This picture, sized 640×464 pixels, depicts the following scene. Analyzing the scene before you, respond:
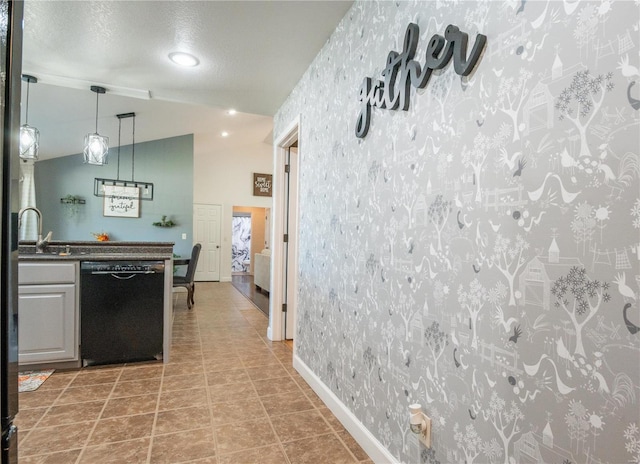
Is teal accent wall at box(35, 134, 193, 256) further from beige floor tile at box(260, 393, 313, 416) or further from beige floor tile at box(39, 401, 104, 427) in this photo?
beige floor tile at box(260, 393, 313, 416)

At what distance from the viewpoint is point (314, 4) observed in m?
1.97

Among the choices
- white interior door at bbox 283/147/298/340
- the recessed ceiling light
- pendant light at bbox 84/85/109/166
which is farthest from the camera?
pendant light at bbox 84/85/109/166

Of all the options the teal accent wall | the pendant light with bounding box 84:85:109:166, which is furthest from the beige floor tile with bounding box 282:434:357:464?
the teal accent wall

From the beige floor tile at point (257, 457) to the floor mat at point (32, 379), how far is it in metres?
1.65

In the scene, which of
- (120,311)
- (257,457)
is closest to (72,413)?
(120,311)

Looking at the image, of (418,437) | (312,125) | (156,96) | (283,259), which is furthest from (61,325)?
(418,437)

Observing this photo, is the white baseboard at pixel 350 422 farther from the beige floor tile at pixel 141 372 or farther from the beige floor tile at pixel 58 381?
the beige floor tile at pixel 58 381

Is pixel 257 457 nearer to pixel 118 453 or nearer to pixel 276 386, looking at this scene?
pixel 118 453

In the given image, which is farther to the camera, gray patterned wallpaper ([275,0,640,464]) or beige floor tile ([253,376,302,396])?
beige floor tile ([253,376,302,396])

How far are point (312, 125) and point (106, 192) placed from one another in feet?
18.5

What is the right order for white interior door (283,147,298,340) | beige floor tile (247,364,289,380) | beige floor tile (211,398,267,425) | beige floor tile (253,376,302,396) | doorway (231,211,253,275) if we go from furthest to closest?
doorway (231,211,253,275), white interior door (283,147,298,340), beige floor tile (247,364,289,380), beige floor tile (253,376,302,396), beige floor tile (211,398,267,425)

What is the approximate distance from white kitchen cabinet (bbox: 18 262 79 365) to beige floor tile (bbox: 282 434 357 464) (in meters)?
2.03

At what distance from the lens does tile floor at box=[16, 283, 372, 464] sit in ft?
5.54

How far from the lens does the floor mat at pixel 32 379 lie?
7.71 ft
